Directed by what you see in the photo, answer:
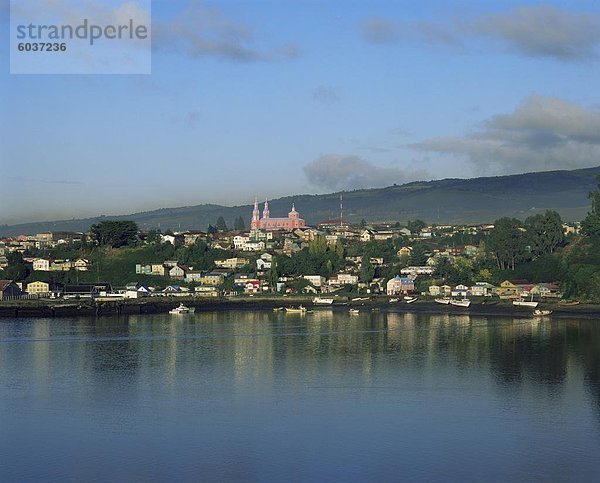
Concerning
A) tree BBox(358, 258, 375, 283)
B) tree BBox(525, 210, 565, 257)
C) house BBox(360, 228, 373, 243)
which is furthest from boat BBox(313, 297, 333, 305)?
house BBox(360, 228, 373, 243)

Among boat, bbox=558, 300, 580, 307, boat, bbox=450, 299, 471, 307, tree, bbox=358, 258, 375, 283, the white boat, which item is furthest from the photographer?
tree, bbox=358, 258, 375, 283

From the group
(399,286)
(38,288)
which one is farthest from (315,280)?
(38,288)

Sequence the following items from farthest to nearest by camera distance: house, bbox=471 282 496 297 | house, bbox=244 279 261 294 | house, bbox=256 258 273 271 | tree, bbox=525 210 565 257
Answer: house, bbox=256 258 273 271, tree, bbox=525 210 565 257, house, bbox=244 279 261 294, house, bbox=471 282 496 297

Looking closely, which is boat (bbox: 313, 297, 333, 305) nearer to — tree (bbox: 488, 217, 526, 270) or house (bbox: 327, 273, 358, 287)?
house (bbox: 327, 273, 358, 287)

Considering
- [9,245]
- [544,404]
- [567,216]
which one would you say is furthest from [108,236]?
[567,216]

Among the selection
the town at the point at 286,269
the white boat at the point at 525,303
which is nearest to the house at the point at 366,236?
the town at the point at 286,269
